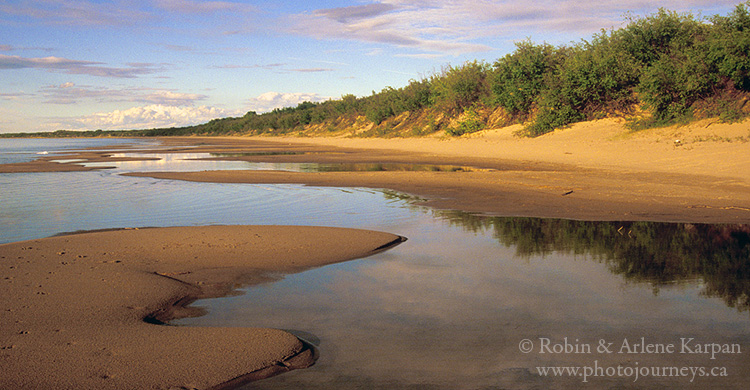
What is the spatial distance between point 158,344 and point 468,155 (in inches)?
1124

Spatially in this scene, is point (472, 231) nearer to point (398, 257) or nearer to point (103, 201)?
point (398, 257)

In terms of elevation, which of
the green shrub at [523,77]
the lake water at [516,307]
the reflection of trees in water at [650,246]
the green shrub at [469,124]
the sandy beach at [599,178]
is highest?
the green shrub at [523,77]

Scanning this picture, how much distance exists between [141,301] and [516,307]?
3956 millimetres

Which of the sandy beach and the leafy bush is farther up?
the leafy bush

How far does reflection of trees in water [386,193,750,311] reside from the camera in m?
6.72

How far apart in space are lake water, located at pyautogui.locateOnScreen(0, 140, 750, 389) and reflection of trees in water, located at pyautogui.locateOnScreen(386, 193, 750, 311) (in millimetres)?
32

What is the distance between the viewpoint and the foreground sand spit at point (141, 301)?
4156 mm

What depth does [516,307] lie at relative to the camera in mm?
5738

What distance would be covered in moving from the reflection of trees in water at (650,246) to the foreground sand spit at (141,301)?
2.34 meters

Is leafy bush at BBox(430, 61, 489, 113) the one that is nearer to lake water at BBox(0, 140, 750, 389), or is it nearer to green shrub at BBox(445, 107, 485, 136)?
green shrub at BBox(445, 107, 485, 136)

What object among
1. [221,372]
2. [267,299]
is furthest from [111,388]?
[267,299]

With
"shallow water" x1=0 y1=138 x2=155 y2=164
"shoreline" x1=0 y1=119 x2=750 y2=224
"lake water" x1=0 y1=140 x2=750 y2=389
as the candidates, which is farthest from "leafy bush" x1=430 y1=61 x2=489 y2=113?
"lake water" x1=0 y1=140 x2=750 y2=389

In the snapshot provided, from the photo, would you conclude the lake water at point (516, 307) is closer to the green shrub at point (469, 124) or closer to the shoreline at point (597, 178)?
the shoreline at point (597, 178)

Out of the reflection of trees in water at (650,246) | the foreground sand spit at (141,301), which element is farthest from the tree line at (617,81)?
the foreground sand spit at (141,301)
